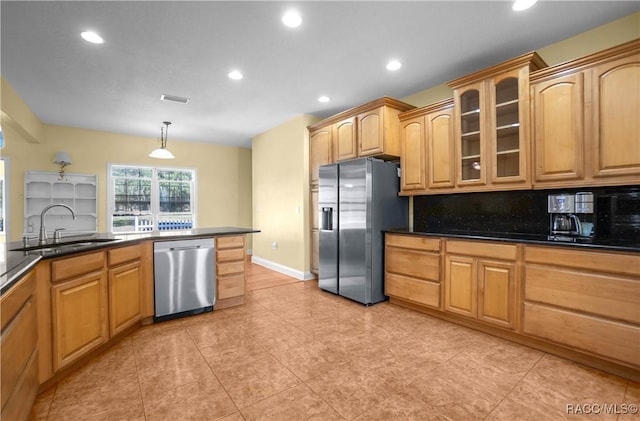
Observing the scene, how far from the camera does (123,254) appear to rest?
257 cm

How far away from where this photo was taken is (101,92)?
372cm

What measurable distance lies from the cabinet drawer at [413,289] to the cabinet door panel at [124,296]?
2710mm

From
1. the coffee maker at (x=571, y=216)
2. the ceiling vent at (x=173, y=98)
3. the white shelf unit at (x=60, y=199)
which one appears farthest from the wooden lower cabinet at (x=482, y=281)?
the white shelf unit at (x=60, y=199)

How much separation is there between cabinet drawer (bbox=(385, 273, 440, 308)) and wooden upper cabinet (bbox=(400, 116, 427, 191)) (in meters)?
1.12

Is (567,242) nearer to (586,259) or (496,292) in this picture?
(586,259)

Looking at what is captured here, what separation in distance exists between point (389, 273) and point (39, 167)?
6157 mm

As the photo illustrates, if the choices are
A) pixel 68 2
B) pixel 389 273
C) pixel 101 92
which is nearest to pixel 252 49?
pixel 68 2

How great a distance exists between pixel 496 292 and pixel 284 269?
11.3ft

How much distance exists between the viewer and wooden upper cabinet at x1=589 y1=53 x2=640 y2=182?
210 cm

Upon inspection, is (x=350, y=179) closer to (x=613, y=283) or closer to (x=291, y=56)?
(x=291, y=56)

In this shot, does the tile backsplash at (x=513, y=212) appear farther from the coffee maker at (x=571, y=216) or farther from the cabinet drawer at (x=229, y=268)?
the cabinet drawer at (x=229, y=268)

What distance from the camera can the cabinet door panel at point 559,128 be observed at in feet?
7.66

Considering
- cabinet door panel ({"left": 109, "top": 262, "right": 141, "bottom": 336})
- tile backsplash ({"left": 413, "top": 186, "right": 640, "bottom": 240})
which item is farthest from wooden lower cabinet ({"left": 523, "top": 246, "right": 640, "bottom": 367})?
cabinet door panel ({"left": 109, "top": 262, "right": 141, "bottom": 336})

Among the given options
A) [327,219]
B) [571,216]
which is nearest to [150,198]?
[327,219]
